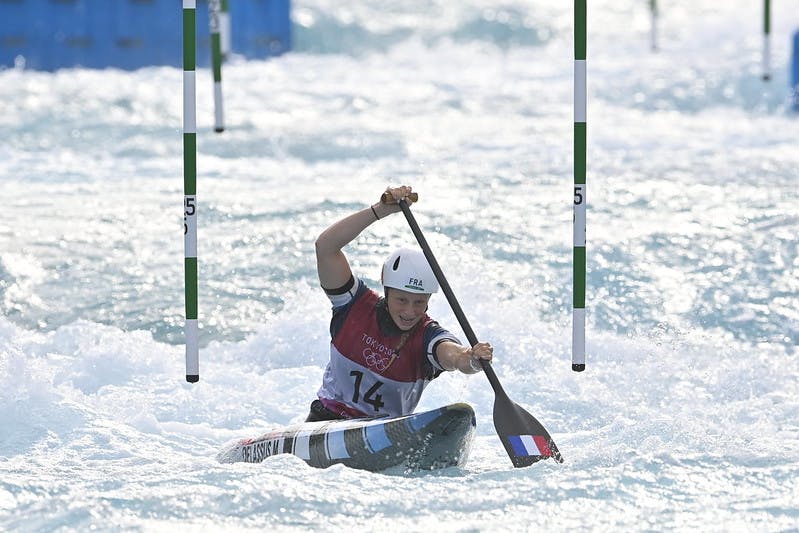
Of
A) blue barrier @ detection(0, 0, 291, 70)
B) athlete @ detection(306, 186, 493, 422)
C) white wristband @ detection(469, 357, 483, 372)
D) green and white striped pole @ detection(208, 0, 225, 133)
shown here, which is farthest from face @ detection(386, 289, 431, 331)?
blue barrier @ detection(0, 0, 291, 70)

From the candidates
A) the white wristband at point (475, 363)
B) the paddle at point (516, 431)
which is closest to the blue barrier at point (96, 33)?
the paddle at point (516, 431)

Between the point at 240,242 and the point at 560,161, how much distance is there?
3.03m

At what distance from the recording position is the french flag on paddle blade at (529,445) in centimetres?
466

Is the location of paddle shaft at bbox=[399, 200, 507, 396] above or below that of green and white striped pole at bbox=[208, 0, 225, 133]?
below

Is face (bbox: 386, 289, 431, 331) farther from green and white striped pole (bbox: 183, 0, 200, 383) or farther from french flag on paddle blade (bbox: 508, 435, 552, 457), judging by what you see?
green and white striped pole (bbox: 183, 0, 200, 383)

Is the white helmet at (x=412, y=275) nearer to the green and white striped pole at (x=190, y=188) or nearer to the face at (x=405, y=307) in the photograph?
the face at (x=405, y=307)

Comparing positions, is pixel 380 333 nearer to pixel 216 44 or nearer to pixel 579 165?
pixel 579 165

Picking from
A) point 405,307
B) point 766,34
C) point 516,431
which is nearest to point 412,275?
point 405,307

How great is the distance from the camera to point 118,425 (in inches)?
218

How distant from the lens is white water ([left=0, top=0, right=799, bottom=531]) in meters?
4.26

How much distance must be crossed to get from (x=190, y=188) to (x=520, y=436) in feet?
4.95

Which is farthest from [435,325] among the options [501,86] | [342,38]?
[342,38]

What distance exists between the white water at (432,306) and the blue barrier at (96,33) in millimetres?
1171

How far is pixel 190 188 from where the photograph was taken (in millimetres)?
5164
